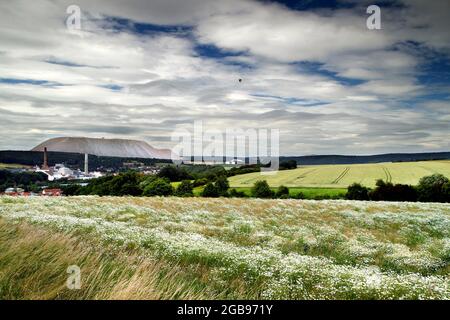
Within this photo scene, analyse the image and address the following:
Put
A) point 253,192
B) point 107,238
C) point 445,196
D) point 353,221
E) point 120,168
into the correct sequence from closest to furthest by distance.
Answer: point 107,238
point 353,221
point 445,196
point 253,192
point 120,168

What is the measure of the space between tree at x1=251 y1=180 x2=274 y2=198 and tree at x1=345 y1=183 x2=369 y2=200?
17246 mm

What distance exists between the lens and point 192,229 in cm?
1638

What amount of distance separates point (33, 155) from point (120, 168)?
30846 mm

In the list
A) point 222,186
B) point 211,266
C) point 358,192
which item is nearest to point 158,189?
point 222,186

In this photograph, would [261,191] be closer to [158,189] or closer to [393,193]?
[158,189]

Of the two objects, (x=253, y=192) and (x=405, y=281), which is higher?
(x=405, y=281)

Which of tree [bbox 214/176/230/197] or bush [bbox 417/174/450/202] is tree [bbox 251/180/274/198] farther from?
bush [bbox 417/174/450/202]

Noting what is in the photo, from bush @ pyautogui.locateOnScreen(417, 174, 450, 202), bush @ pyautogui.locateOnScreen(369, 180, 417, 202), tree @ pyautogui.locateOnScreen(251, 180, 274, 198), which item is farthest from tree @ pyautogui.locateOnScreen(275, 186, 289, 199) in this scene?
bush @ pyautogui.locateOnScreen(417, 174, 450, 202)

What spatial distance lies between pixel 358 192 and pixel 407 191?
10.1 meters

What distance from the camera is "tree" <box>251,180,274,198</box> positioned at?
273ft

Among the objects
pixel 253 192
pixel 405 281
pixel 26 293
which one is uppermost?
pixel 26 293
